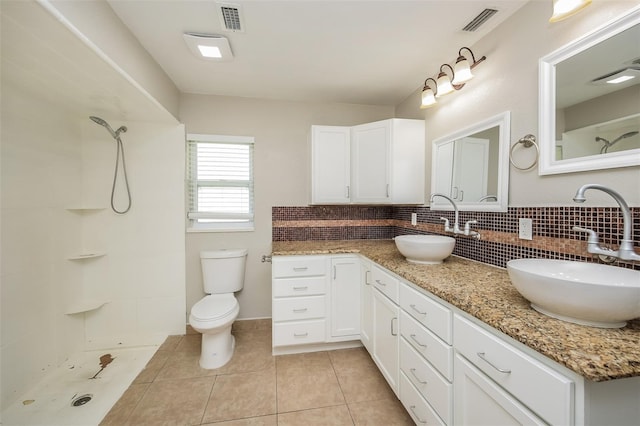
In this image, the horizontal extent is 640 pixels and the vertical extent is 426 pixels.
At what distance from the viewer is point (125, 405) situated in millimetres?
1477

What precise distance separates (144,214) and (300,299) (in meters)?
1.68

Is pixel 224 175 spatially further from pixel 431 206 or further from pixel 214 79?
pixel 431 206

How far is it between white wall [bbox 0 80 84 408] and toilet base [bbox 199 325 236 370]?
1073mm

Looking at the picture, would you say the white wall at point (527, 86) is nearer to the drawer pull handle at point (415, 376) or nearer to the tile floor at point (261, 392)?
the drawer pull handle at point (415, 376)

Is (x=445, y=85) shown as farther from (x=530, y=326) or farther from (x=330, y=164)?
(x=530, y=326)

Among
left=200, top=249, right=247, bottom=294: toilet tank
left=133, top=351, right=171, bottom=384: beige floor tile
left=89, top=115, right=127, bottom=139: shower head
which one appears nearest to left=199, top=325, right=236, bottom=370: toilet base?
left=133, top=351, right=171, bottom=384: beige floor tile

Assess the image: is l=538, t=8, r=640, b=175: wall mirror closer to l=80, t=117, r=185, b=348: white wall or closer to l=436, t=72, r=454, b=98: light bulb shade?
l=436, t=72, r=454, b=98: light bulb shade

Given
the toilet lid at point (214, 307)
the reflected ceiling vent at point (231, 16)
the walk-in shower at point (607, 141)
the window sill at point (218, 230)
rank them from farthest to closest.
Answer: the window sill at point (218, 230)
the toilet lid at point (214, 307)
the reflected ceiling vent at point (231, 16)
the walk-in shower at point (607, 141)

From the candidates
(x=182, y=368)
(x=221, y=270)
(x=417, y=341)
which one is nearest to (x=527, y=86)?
(x=417, y=341)

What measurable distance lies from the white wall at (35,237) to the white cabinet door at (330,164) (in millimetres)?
2008

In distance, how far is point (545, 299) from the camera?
2.47 feet

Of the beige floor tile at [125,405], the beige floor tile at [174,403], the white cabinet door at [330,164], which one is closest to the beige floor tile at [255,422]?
the beige floor tile at [174,403]

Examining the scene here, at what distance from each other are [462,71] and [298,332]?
87.3 inches

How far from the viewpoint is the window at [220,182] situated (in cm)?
239
